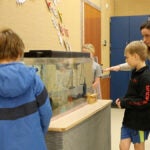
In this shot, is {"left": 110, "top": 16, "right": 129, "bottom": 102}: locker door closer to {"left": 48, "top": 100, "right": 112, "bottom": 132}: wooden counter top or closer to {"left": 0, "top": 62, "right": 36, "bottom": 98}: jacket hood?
{"left": 48, "top": 100, "right": 112, "bottom": 132}: wooden counter top

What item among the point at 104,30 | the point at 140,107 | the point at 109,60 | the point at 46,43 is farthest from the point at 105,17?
the point at 140,107

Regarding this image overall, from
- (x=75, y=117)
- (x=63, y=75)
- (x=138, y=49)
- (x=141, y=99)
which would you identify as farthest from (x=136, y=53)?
(x=75, y=117)

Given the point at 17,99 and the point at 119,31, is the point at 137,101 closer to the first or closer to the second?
the point at 17,99

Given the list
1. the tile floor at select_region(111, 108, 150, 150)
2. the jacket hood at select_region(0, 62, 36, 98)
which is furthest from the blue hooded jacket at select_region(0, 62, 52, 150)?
the tile floor at select_region(111, 108, 150, 150)

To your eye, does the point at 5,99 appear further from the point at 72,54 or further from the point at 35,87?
the point at 72,54

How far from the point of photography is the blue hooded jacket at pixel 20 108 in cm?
169

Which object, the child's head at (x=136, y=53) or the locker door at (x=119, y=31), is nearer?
the child's head at (x=136, y=53)

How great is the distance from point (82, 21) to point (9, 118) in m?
4.05

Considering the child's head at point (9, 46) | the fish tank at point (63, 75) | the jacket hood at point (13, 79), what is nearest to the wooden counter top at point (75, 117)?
the fish tank at point (63, 75)

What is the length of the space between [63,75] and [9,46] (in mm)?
892

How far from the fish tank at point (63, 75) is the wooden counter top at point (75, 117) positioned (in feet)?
0.21

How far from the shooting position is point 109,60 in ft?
25.4

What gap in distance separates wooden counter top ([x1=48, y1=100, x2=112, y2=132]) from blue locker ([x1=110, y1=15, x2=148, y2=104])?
456 cm

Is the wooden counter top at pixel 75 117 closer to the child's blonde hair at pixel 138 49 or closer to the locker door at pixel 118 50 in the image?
the child's blonde hair at pixel 138 49
